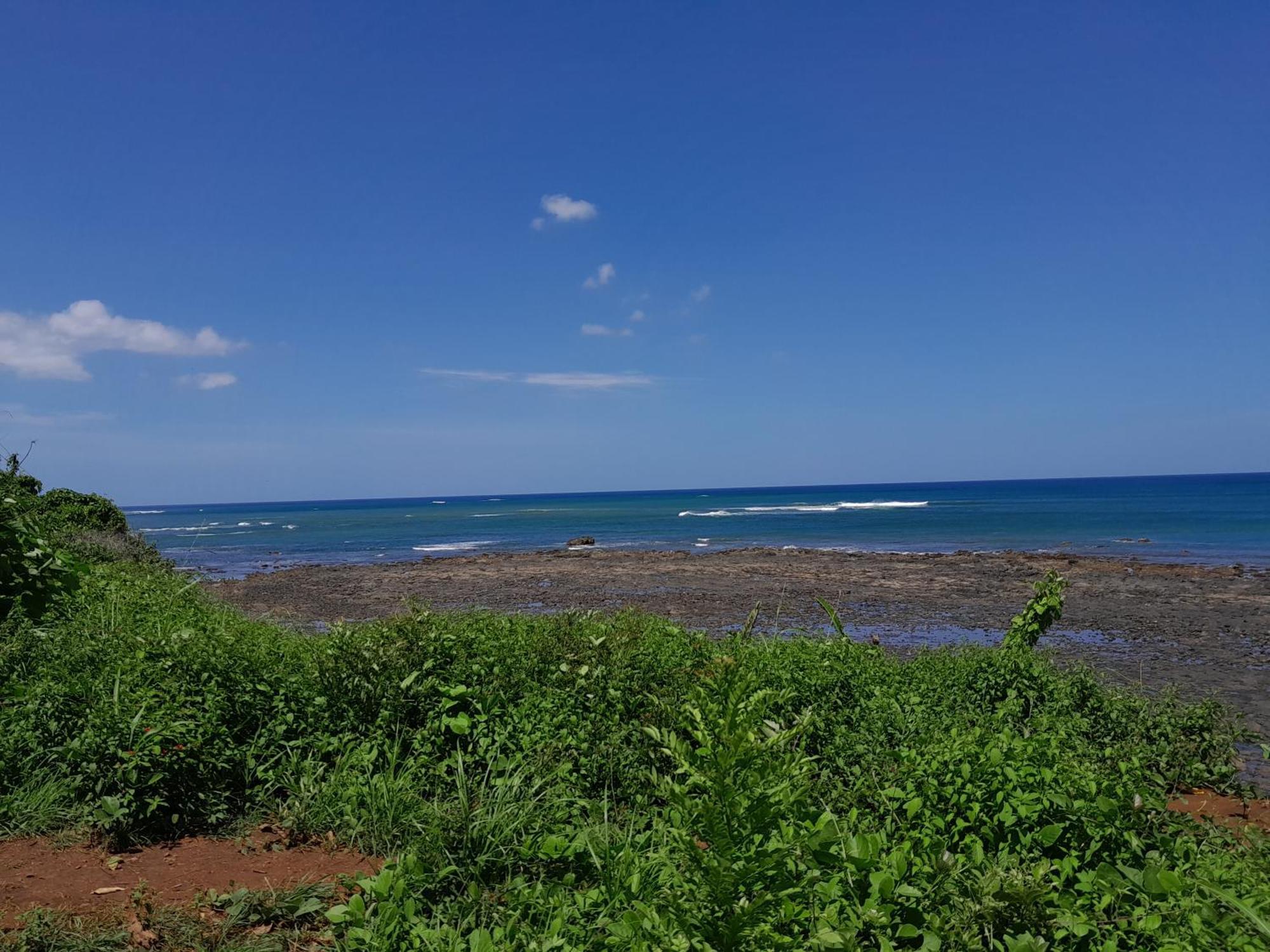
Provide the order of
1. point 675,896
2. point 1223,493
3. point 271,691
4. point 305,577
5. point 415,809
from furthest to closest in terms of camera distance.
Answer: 1. point 1223,493
2. point 305,577
3. point 271,691
4. point 415,809
5. point 675,896

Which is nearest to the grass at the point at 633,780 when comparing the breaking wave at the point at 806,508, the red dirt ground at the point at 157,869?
the red dirt ground at the point at 157,869

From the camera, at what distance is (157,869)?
461cm

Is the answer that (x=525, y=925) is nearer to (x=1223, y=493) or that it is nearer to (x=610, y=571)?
(x=610, y=571)

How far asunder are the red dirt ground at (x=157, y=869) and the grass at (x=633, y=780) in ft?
0.61

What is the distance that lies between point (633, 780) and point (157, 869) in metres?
2.91

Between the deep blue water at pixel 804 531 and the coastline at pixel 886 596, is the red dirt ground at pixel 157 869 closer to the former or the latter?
the coastline at pixel 886 596

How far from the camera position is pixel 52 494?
69.9 feet

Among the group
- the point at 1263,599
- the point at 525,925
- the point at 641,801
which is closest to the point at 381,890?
the point at 525,925

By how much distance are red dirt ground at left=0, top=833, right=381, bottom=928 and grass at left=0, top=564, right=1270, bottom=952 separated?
0.19m

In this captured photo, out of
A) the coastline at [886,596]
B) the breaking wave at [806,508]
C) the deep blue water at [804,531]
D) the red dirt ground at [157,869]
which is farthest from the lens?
the breaking wave at [806,508]

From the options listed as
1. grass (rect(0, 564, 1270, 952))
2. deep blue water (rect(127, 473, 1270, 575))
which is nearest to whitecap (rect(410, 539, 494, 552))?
deep blue water (rect(127, 473, 1270, 575))

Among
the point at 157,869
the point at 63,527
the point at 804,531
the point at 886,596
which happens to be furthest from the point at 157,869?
the point at 804,531

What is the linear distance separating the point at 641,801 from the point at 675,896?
2.20m

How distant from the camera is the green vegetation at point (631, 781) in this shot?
315 centimetres
